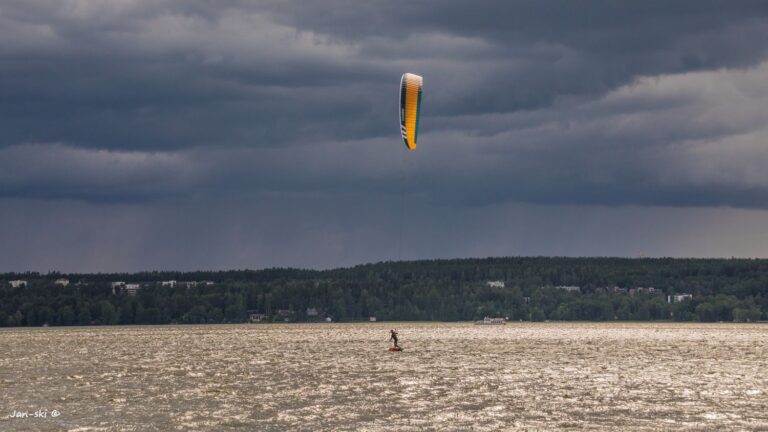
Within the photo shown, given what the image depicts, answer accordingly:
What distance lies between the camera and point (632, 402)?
185 feet

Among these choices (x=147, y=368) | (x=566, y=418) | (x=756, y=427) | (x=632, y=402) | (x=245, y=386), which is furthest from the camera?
(x=147, y=368)

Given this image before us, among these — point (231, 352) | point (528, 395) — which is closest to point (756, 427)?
point (528, 395)

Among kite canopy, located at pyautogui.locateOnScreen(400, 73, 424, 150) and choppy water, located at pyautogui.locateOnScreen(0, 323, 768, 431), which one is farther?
kite canopy, located at pyautogui.locateOnScreen(400, 73, 424, 150)

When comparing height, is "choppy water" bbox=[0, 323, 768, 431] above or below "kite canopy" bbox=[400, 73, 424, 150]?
below

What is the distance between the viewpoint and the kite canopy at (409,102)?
79.8 metres

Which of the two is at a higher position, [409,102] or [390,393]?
[409,102]

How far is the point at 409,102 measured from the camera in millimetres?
80188

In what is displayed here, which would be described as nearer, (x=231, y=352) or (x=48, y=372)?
(x=48, y=372)

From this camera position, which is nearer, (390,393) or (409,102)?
(390,393)

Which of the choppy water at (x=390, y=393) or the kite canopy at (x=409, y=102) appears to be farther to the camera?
the kite canopy at (x=409, y=102)

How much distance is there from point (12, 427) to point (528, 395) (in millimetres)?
26449

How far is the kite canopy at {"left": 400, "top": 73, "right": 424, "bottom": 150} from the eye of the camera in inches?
3140

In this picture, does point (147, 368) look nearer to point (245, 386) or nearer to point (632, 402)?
point (245, 386)

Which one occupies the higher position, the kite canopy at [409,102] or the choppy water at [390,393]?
the kite canopy at [409,102]
